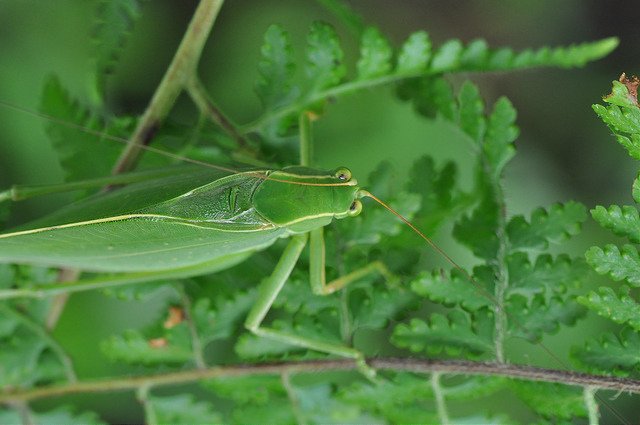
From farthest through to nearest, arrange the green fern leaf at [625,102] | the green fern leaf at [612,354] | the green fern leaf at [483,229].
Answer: the green fern leaf at [483,229], the green fern leaf at [612,354], the green fern leaf at [625,102]

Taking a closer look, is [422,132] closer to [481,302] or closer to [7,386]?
[481,302]

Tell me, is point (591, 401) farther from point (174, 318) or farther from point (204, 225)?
point (174, 318)

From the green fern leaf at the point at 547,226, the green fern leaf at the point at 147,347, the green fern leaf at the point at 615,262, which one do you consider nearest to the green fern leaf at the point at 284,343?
the green fern leaf at the point at 147,347

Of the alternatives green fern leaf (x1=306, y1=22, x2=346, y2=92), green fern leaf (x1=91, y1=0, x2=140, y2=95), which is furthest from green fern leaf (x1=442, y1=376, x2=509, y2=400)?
green fern leaf (x1=91, y1=0, x2=140, y2=95)

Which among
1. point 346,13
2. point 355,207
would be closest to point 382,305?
point 355,207

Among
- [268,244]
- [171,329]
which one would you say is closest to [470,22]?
[268,244]

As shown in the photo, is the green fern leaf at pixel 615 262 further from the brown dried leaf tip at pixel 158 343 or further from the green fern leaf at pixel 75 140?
the green fern leaf at pixel 75 140
